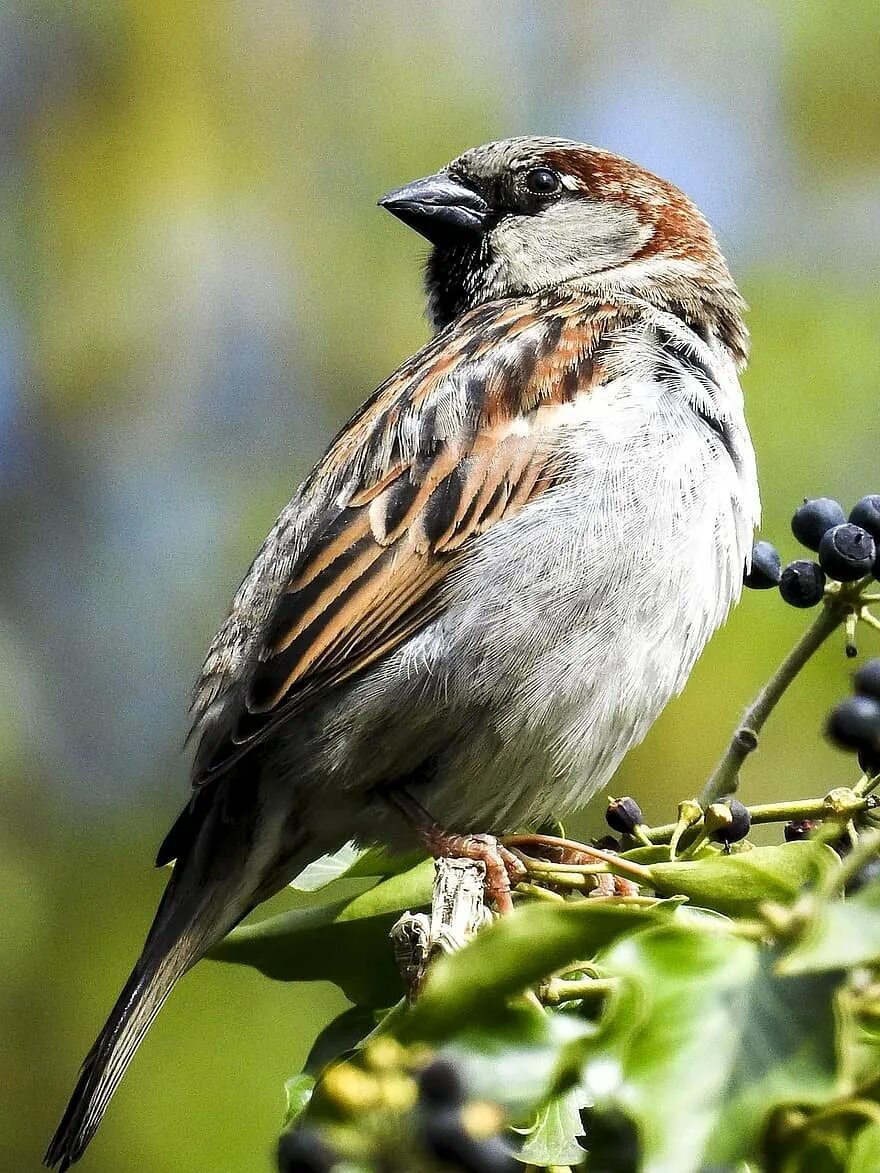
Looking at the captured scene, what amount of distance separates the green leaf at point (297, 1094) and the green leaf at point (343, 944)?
0.30 meters

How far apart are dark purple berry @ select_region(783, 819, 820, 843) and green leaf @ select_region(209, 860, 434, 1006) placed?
53cm

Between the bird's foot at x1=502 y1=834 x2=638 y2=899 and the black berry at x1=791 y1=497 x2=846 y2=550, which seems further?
the black berry at x1=791 y1=497 x2=846 y2=550

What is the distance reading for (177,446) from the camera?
5793mm

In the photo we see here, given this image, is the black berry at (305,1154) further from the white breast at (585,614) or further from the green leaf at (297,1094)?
the white breast at (585,614)

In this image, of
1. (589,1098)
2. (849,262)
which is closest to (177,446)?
(849,262)

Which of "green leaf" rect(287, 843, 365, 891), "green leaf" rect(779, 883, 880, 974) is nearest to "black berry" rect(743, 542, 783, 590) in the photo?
"green leaf" rect(287, 843, 365, 891)

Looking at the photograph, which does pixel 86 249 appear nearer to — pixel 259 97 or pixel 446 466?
pixel 259 97

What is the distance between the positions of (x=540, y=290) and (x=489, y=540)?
3.26ft

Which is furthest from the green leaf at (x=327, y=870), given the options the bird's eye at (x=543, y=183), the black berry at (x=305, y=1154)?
the bird's eye at (x=543, y=183)

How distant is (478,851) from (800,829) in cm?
48

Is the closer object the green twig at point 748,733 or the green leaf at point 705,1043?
the green leaf at point 705,1043

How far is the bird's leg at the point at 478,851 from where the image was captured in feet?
6.56

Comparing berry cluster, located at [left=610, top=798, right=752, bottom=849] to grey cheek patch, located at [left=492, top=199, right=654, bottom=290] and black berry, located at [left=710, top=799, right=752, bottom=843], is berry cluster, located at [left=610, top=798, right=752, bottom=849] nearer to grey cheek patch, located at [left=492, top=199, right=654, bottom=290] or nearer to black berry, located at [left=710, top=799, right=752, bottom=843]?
black berry, located at [left=710, top=799, right=752, bottom=843]

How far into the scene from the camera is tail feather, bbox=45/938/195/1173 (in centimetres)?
267
